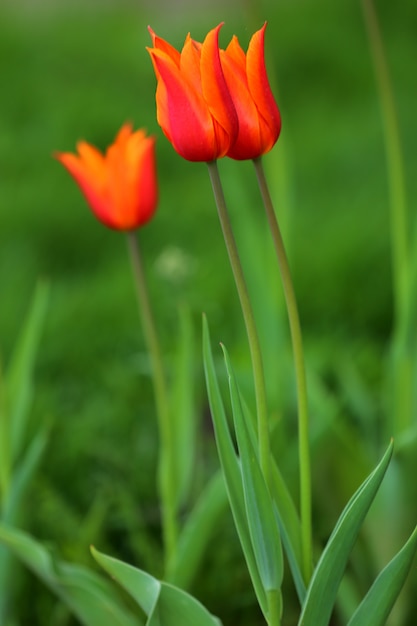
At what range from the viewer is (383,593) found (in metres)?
0.80

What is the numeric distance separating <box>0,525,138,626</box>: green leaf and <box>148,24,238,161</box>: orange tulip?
0.44 meters

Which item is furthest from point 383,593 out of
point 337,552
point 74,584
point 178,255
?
point 178,255

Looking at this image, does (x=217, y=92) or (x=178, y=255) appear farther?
(x=178, y=255)

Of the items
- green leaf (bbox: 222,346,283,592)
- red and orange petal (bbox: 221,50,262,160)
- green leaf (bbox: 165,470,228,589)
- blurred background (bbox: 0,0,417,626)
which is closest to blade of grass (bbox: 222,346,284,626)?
green leaf (bbox: 222,346,283,592)

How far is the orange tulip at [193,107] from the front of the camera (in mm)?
704

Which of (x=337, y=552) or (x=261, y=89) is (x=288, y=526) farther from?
(x=261, y=89)

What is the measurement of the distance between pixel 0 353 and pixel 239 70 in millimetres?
1351

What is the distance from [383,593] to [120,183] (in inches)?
18.1

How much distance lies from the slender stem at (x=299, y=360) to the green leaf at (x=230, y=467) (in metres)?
0.05

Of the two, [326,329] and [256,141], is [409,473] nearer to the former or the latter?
[256,141]

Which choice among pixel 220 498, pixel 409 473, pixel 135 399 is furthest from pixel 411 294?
pixel 135 399

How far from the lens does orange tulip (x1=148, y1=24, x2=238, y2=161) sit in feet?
2.31

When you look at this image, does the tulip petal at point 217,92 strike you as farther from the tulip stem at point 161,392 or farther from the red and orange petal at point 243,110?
the tulip stem at point 161,392

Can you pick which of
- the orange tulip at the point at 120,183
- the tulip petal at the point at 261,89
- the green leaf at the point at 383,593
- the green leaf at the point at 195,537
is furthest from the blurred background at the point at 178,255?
the tulip petal at the point at 261,89
